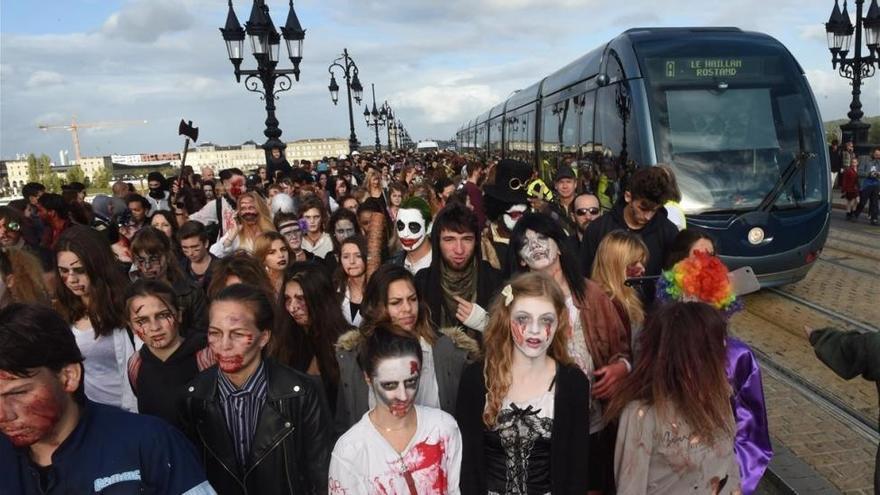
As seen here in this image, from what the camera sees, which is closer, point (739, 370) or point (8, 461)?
point (8, 461)

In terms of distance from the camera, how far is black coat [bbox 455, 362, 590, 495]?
251 cm

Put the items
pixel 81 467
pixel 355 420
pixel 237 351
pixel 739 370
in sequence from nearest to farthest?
pixel 81 467
pixel 237 351
pixel 739 370
pixel 355 420

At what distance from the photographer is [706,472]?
2533 mm

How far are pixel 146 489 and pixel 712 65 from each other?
7929 mm

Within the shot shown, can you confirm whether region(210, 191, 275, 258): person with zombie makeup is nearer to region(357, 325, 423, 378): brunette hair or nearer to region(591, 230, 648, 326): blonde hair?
region(591, 230, 648, 326): blonde hair

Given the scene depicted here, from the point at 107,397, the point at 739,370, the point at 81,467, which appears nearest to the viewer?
the point at 81,467

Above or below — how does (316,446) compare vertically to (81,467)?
below

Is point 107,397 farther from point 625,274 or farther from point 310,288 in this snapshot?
point 625,274

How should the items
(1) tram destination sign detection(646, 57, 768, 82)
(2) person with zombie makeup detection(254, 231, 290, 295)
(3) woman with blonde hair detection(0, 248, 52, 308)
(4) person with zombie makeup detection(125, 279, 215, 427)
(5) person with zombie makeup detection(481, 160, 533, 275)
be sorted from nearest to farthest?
1. (4) person with zombie makeup detection(125, 279, 215, 427)
2. (3) woman with blonde hair detection(0, 248, 52, 308)
3. (2) person with zombie makeup detection(254, 231, 290, 295)
4. (5) person with zombie makeup detection(481, 160, 533, 275)
5. (1) tram destination sign detection(646, 57, 768, 82)

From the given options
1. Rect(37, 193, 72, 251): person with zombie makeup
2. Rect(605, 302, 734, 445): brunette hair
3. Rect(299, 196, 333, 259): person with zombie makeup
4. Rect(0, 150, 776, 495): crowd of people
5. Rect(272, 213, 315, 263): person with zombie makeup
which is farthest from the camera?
Rect(37, 193, 72, 251): person with zombie makeup

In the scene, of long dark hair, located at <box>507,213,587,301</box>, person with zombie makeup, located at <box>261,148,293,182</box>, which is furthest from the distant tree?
long dark hair, located at <box>507,213,587,301</box>

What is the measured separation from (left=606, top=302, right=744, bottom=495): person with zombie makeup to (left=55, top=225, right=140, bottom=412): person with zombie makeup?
2.57 meters

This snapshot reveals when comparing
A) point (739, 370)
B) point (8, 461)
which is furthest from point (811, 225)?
point (8, 461)

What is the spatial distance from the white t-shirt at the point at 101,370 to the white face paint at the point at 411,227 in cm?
205
